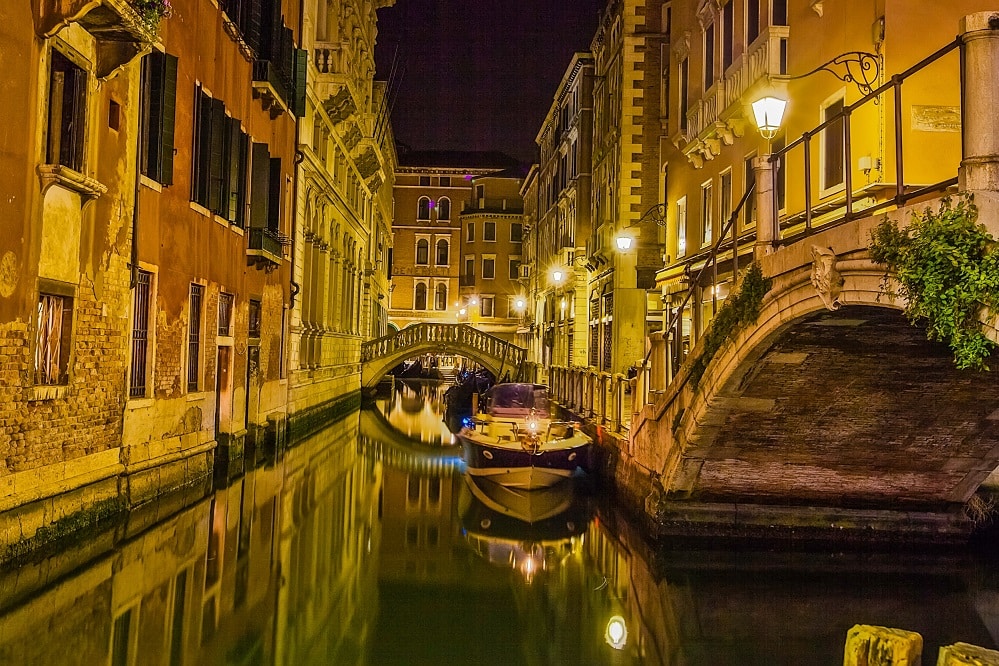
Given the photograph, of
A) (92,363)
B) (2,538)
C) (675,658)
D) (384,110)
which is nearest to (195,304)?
(92,363)

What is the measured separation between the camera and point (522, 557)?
32.8 feet

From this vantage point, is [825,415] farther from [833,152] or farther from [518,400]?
[518,400]

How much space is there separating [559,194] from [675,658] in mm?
24712

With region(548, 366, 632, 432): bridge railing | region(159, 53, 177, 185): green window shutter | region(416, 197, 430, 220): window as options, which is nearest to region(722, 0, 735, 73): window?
region(548, 366, 632, 432): bridge railing

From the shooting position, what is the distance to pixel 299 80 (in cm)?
1820

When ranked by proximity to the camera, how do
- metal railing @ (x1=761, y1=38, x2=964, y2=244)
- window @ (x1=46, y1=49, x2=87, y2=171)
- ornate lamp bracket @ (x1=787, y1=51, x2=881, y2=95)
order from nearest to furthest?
metal railing @ (x1=761, y1=38, x2=964, y2=244) < window @ (x1=46, y1=49, x2=87, y2=171) < ornate lamp bracket @ (x1=787, y1=51, x2=881, y2=95)

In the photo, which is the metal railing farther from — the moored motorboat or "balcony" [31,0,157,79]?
"balcony" [31,0,157,79]

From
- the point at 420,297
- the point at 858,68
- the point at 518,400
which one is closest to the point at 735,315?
the point at 858,68

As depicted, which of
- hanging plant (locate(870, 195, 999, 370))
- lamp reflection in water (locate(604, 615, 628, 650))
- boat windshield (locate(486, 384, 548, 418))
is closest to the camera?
hanging plant (locate(870, 195, 999, 370))

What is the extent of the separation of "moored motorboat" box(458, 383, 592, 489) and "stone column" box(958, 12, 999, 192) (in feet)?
29.1

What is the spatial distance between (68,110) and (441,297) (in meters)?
43.5

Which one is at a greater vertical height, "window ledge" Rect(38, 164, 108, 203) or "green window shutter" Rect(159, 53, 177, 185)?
Result: "green window shutter" Rect(159, 53, 177, 185)

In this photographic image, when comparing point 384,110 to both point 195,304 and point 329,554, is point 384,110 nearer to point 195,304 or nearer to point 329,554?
point 195,304

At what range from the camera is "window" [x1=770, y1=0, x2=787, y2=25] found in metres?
11.2
